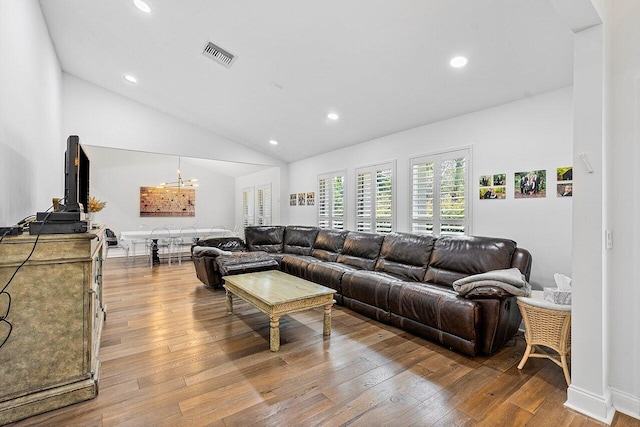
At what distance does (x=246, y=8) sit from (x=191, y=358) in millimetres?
3232

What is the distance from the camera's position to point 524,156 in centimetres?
327

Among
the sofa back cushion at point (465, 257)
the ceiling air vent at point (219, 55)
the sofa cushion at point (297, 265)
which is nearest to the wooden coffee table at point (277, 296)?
the sofa cushion at point (297, 265)

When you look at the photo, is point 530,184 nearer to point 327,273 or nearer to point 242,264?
point 327,273

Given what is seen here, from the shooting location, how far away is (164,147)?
5906 mm

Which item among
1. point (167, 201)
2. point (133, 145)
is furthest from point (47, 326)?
point (167, 201)

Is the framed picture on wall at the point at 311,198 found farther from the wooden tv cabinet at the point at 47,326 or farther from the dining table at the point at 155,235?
the wooden tv cabinet at the point at 47,326

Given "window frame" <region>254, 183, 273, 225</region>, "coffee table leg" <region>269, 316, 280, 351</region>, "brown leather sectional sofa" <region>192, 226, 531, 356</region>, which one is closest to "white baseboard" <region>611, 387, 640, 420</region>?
"brown leather sectional sofa" <region>192, 226, 531, 356</region>

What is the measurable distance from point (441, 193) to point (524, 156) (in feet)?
3.42

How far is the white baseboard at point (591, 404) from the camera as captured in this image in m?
1.80

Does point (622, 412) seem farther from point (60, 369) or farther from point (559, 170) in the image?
point (60, 369)

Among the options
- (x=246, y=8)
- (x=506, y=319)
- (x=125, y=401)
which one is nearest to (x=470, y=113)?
(x=506, y=319)

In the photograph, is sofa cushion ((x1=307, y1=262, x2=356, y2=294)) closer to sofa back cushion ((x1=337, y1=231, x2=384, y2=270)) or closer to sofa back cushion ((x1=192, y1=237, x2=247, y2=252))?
sofa back cushion ((x1=337, y1=231, x2=384, y2=270))

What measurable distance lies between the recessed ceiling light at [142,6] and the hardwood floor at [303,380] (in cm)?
339

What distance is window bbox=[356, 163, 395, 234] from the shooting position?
483cm
